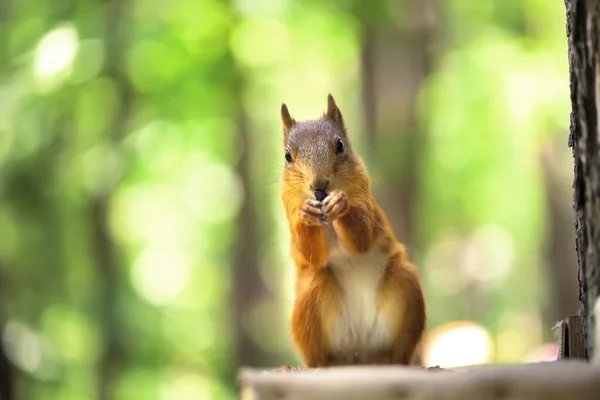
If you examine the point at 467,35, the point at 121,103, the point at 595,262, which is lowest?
the point at 595,262

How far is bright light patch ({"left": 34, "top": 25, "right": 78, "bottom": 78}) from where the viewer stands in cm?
693

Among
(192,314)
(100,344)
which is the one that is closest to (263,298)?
Answer: (100,344)

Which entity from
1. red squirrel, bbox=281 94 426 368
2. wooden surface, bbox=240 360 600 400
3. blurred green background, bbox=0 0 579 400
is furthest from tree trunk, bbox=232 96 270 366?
wooden surface, bbox=240 360 600 400

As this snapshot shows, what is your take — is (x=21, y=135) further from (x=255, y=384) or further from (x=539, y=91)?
(x=255, y=384)

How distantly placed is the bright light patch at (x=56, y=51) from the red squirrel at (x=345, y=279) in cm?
451

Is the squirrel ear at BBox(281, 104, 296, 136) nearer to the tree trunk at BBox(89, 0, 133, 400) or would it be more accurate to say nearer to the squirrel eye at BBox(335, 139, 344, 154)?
the squirrel eye at BBox(335, 139, 344, 154)

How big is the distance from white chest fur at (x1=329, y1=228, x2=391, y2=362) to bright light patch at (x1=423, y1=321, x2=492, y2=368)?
3.56 metres

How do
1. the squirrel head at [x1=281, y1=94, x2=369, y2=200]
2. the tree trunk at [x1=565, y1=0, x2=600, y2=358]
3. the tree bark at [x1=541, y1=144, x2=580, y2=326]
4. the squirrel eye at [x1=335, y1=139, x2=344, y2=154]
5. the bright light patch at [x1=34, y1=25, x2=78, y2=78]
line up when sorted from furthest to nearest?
1. the tree bark at [x1=541, y1=144, x2=580, y2=326]
2. the bright light patch at [x1=34, y1=25, x2=78, y2=78]
3. the squirrel eye at [x1=335, y1=139, x2=344, y2=154]
4. the squirrel head at [x1=281, y1=94, x2=369, y2=200]
5. the tree trunk at [x1=565, y1=0, x2=600, y2=358]

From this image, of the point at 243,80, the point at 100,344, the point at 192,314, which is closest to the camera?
the point at 243,80

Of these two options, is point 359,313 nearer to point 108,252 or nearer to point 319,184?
point 319,184

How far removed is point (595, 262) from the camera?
7.13 feet

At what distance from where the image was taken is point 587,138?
217 cm

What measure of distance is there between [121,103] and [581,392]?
8.40 m

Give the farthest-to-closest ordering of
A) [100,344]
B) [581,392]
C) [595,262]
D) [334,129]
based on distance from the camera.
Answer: [100,344]
[334,129]
[595,262]
[581,392]
